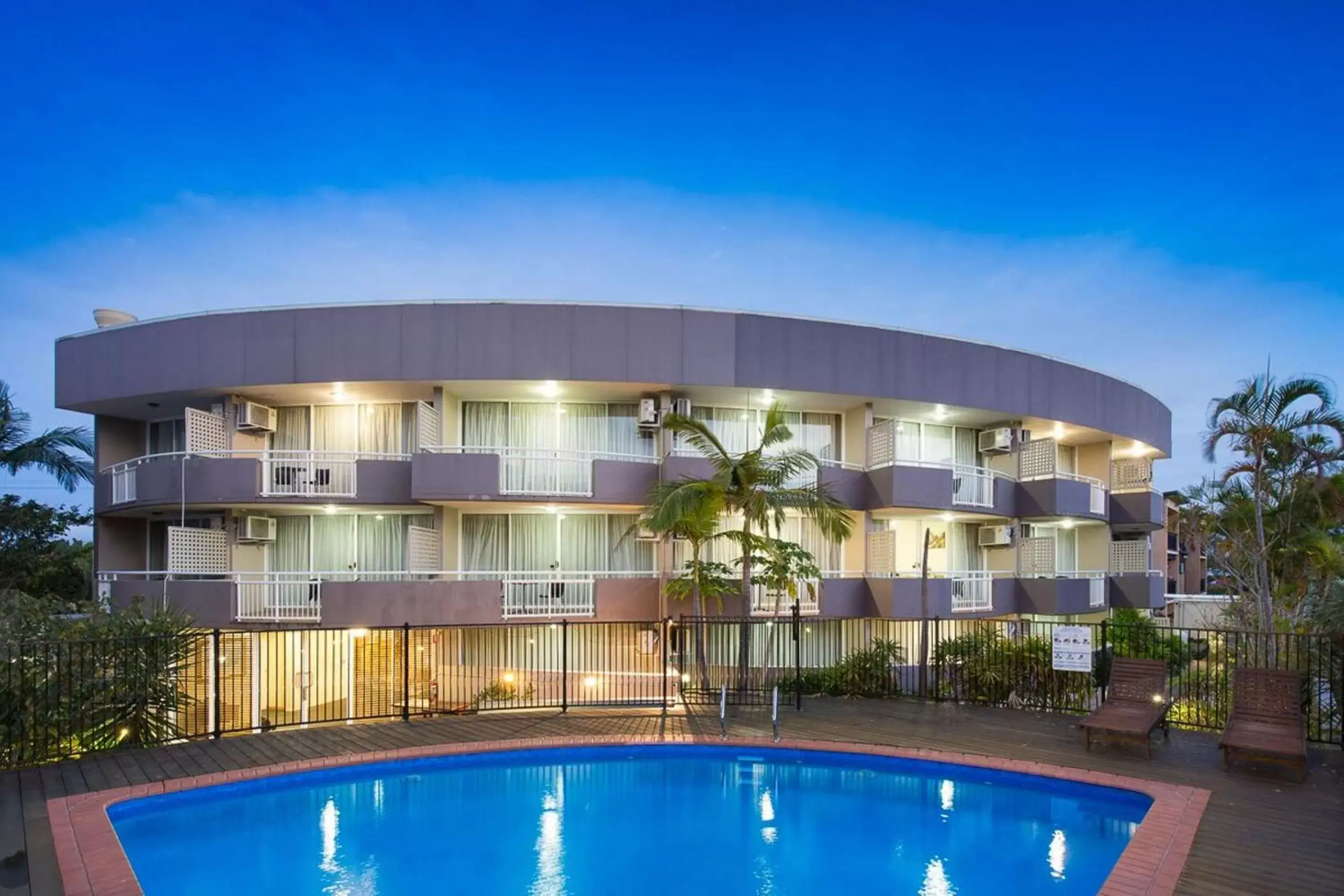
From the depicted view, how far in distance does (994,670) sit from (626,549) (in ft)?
28.1

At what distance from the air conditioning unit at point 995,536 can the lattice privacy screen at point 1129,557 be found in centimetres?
651

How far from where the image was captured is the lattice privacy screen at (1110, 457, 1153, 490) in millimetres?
26156

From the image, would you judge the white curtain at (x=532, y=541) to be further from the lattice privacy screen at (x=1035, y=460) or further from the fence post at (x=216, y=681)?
the lattice privacy screen at (x=1035, y=460)

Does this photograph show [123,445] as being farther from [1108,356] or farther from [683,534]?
[1108,356]

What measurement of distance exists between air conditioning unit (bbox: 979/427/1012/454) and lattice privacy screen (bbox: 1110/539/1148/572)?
7.36m

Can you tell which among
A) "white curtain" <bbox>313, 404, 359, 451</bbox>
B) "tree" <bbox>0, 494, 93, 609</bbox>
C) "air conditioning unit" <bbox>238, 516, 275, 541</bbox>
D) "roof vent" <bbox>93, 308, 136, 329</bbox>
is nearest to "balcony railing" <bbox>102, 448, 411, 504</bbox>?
"white curtain" <bbox>313, 404, 359, 451</bbox>

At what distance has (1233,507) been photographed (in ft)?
76.2

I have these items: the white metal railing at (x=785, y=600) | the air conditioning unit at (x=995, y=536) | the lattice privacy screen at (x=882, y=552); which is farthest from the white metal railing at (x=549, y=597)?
the air conditioning unit at (x=995, y=536)

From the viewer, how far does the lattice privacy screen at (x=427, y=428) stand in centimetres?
1731

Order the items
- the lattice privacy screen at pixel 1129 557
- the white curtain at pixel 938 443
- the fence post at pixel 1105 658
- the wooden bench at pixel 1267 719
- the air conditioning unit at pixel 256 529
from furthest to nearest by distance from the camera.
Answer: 1. the lattice privacy screen at pixel 1129 557
2. the white curtain at pixel 938 443
3. the air conditioning unit at pixel 256 529
4. the fence post at pixel 1105 658
5. the wooden bench at pixel 1267 719

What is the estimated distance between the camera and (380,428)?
19.2 metres

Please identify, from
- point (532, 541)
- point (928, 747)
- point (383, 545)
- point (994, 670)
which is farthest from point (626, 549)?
point (928, 747)

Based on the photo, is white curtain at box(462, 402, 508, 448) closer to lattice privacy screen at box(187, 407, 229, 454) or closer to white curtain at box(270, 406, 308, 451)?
white curtain at box(270, 406, 308, 451)

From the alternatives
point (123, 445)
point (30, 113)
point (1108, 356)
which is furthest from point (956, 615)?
point (1108, 356)
